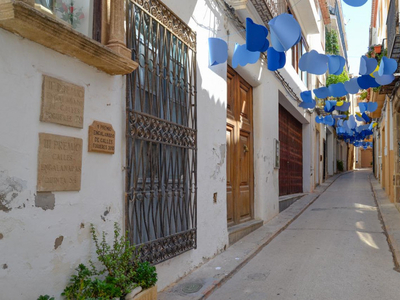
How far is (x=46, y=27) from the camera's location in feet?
9.30

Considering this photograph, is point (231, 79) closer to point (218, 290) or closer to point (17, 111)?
point (218, 290)

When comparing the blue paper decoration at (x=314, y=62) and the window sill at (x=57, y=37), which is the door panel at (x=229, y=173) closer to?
the blue paper decoration at (x=314, y=62)

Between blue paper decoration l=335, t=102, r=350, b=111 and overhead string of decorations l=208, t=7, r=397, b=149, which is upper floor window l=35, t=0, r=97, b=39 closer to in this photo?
overhead string of decorations l=208, t=7, r=397, b=149

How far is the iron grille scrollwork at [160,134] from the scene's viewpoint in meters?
4.19

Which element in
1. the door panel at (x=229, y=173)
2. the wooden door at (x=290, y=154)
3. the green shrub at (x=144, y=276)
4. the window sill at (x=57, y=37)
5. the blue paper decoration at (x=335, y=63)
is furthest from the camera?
the wooden door at (x=290, y=154)

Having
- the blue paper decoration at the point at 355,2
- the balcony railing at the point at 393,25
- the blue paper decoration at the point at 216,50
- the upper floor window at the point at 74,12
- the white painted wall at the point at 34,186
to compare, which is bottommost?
the white painted wall at the point at 34,186

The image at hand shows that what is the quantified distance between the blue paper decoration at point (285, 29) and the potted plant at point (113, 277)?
344 cm

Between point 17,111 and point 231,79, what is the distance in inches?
216

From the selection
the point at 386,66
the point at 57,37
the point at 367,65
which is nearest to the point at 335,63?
the point at 367,65

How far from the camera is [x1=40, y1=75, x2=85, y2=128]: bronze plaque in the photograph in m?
3.04

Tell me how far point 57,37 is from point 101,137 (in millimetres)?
1009

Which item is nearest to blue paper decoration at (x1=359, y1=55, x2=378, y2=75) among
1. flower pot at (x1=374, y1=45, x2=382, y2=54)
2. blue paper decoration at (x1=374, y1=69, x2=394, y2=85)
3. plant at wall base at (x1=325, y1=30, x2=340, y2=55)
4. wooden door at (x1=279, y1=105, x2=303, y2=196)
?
blue paper decoration at (x1=374, y1=69, x2=394, y2=85)

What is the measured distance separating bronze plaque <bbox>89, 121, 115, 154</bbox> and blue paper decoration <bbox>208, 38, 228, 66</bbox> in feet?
8.59

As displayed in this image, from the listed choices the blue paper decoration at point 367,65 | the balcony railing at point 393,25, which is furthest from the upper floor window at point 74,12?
the balcony railing at point 393,25
